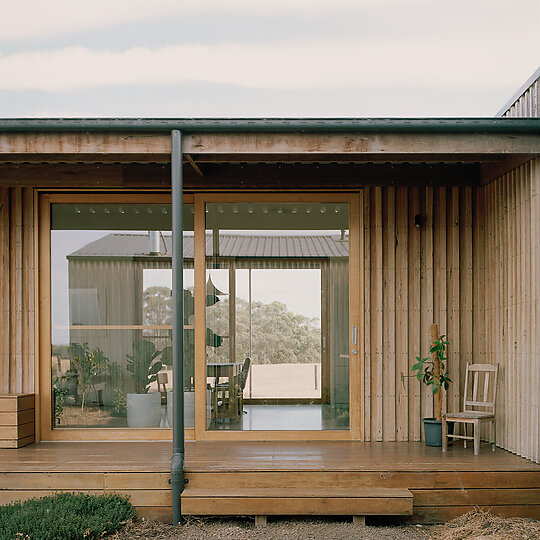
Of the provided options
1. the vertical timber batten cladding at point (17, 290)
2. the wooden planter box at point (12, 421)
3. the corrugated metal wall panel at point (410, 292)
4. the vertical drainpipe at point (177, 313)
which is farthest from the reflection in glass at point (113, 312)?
the corrugated metal wall panel at point (410, 292)

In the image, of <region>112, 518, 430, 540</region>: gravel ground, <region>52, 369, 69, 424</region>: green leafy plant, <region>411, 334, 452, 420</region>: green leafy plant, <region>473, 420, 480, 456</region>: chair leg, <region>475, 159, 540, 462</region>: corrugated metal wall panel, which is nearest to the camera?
<region>112, 518, 430, 540</region>: gravel ground

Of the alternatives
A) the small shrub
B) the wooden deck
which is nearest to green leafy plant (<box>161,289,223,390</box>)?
the wooden deck

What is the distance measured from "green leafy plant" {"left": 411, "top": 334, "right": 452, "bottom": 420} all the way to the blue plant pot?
91 millimetres

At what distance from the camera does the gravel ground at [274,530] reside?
4.71 meters

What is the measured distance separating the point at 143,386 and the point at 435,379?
2659 mm

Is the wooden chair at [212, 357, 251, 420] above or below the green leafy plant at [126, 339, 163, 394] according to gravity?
below

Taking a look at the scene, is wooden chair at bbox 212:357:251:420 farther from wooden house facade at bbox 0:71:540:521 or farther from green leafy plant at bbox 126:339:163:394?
green leafy plant at bbox 126:339:163:394

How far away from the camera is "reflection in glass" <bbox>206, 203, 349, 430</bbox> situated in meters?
6.38

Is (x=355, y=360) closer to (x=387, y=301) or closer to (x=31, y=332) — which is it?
(x=387, y=301)

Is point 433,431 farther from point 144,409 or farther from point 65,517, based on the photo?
point 65,517

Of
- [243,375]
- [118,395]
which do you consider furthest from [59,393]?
[243,375]

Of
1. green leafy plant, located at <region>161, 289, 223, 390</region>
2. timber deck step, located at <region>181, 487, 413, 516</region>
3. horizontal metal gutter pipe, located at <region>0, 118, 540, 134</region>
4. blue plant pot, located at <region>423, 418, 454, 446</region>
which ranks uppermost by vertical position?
horizontal metal gutter pipe, located at <region>0, 118, 540, 134</region>

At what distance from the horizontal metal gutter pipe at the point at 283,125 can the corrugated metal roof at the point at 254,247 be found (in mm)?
1484
